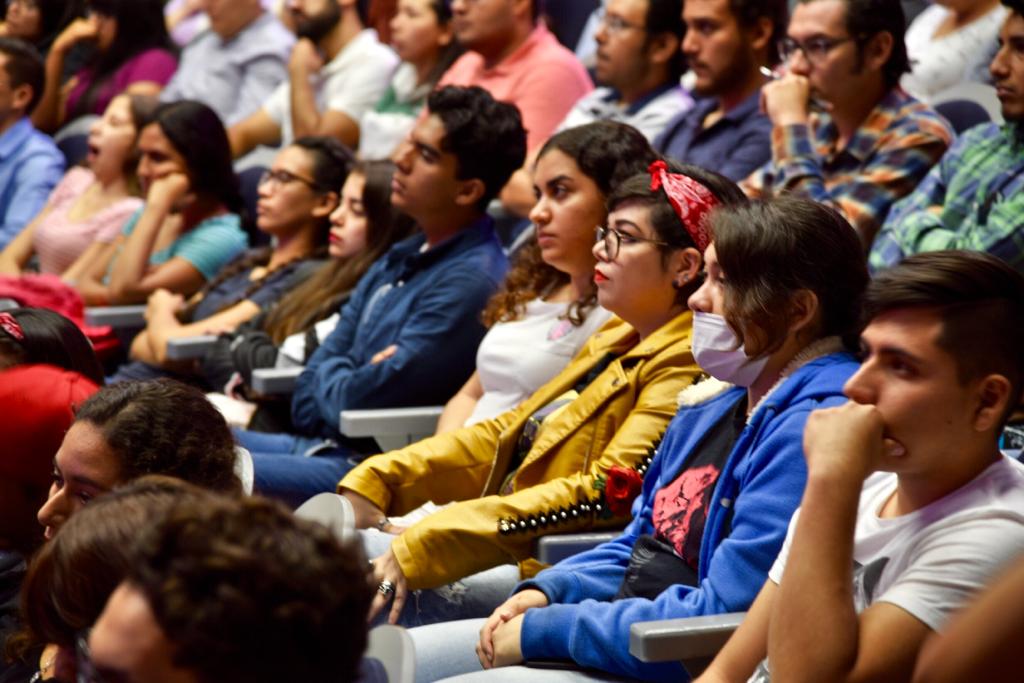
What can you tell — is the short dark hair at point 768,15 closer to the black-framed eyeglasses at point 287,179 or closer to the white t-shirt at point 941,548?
the black-framed eyeglasses at point 287,179

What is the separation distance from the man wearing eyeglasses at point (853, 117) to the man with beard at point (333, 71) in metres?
2.07

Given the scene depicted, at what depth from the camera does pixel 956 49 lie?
3602mm

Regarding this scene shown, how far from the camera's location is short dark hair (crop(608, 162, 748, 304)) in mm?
2377

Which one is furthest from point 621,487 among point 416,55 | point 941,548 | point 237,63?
point 237,63

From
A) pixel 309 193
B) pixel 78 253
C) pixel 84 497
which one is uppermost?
pixel 84 497

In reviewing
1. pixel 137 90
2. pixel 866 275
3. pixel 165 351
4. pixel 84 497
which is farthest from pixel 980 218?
pixel 137 90

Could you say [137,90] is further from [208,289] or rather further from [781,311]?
[781,311]

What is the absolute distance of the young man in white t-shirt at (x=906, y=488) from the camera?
4.78 feet

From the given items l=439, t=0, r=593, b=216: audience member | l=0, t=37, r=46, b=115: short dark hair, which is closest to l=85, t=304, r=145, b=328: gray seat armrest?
l=439, t=0, r=593, b=216: audience member

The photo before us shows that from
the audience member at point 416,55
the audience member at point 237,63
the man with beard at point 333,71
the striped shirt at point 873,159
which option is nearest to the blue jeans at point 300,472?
the striped shirt at point 873,159

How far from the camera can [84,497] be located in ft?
6.13

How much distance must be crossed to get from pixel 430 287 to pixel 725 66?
→ 3.28 feet

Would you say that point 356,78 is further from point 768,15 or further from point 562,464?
point 562,464

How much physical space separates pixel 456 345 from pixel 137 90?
304 centimetres
